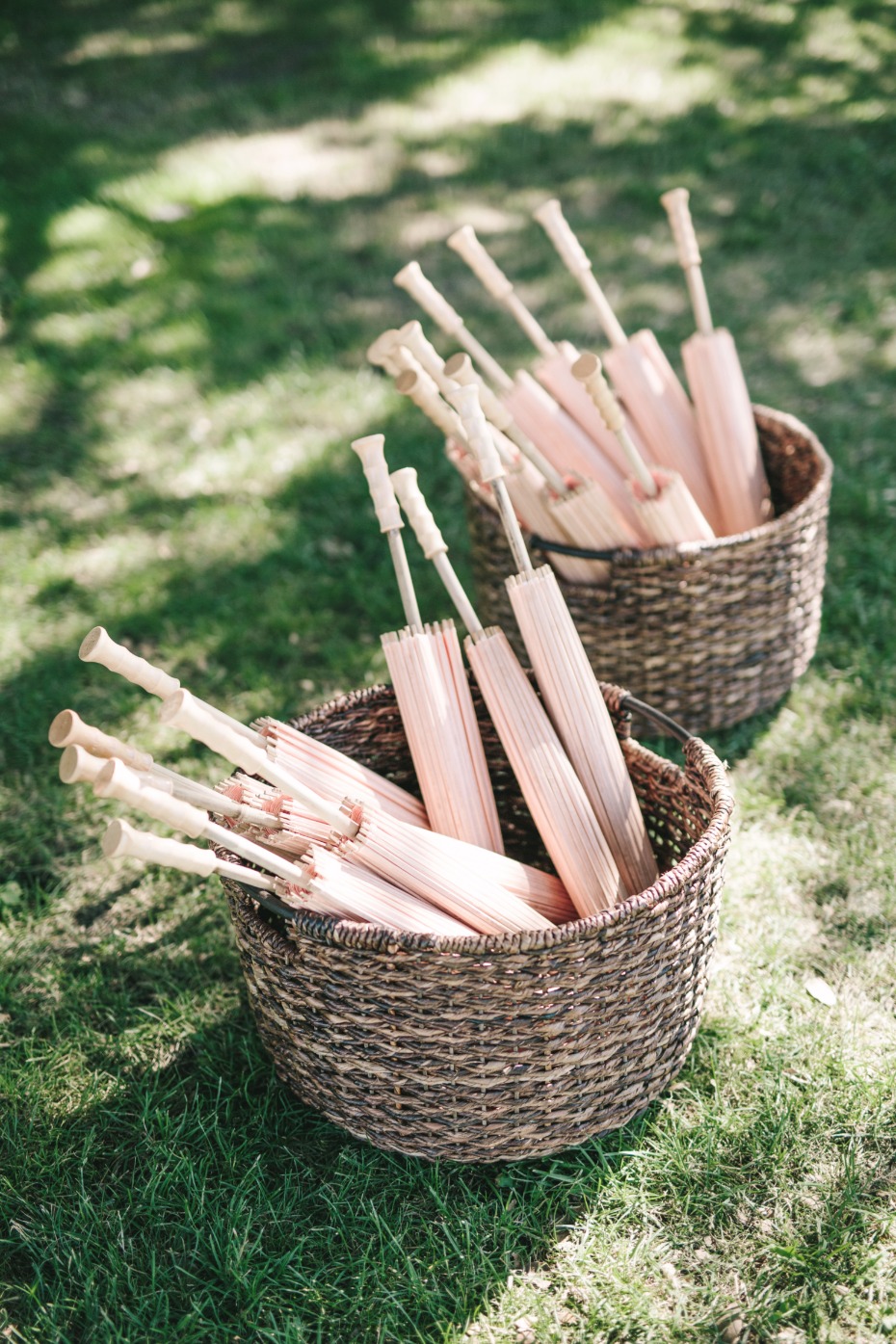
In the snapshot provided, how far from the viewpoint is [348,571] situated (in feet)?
9.65

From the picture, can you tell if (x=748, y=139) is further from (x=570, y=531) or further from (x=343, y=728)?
(x=343, y=728)

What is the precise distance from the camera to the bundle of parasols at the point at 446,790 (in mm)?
1491

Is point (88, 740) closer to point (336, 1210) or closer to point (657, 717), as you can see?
point (336, 1210)

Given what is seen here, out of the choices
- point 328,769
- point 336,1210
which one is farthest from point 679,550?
point 336,1210

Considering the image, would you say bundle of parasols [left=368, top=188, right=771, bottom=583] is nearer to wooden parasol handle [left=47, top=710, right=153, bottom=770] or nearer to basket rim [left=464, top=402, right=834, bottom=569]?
basket rim [left=464, top=402, right=834, bottom=569]

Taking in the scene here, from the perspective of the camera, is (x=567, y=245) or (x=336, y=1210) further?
(x=567, y=245)

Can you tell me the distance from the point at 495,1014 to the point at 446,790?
43cm

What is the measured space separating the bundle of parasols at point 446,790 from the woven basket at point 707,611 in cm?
37

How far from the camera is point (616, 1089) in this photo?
5.24ft

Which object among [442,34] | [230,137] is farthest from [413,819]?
[442,34]

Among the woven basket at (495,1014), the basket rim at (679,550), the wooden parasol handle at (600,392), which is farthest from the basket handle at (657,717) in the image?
the wooden parasol handle at (600,392)

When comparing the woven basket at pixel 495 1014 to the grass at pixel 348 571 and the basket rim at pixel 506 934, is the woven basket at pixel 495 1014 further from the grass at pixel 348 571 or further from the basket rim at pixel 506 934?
the grass at pixel 348 571

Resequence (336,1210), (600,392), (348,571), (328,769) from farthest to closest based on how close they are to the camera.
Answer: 1. (348,571)
2. (600,392)
3. (328,769)
4. (336,1210)

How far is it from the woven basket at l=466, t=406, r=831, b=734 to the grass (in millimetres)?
147
